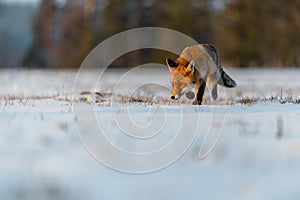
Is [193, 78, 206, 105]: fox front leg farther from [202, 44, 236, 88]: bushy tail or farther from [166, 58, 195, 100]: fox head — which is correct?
[202, 44, 236, 88]: bushy tail

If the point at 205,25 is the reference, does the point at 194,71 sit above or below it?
below

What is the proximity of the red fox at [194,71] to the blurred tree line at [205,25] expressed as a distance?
71.6ft

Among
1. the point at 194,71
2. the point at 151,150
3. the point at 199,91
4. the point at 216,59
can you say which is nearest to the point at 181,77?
the point at 194,71

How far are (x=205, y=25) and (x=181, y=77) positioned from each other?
2664 centimetres

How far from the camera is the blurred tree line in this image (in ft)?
100

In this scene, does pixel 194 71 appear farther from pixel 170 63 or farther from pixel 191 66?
pixel 170 63

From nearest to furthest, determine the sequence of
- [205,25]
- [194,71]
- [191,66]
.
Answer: [191,66] → [194,71] → [205,25]

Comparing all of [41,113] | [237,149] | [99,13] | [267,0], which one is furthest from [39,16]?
[237,149]

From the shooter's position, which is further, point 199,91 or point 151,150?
point 199,91

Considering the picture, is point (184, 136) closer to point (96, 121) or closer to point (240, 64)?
point (96, 121)

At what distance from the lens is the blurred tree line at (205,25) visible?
100 ft

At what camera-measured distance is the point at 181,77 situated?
798 cm

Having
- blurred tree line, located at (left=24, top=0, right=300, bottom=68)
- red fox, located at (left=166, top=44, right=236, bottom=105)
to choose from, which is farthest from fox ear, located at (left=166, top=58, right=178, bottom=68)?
blurred tree line, located at (left=24, top=0, right=300, bottom=68)

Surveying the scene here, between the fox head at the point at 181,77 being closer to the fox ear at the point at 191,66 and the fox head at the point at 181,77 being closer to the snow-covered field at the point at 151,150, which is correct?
the fox ear at the point at 191,66
